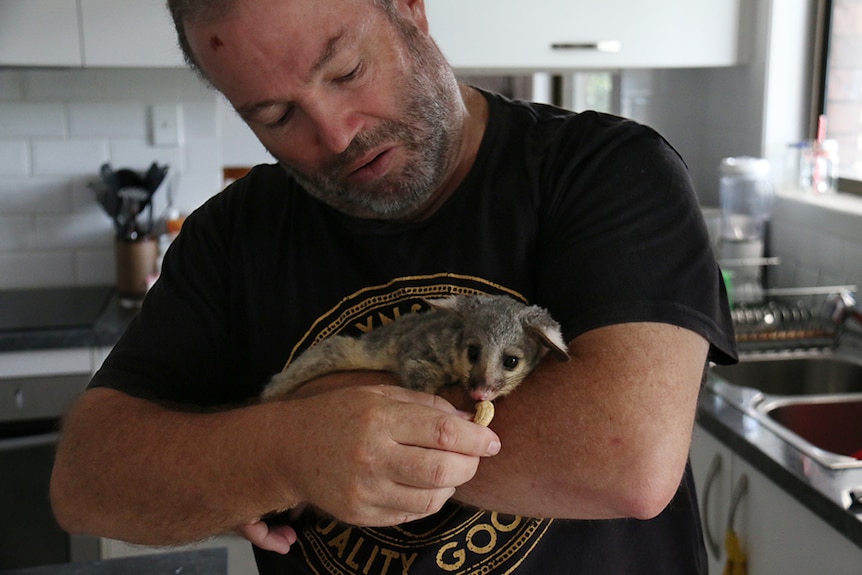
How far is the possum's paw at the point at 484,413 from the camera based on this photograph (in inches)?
34.8

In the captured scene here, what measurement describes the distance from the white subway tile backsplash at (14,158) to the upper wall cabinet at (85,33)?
18.0 inches

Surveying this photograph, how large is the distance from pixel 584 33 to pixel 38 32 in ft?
5.50

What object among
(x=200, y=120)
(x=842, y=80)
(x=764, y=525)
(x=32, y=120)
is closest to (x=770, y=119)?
(x=842, y=80)

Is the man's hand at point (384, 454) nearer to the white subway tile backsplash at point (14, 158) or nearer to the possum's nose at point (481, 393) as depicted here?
the possum's nose at point (481, 393)

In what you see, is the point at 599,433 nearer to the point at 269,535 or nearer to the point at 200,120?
the point at 269,535

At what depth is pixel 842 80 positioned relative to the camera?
2.73 m

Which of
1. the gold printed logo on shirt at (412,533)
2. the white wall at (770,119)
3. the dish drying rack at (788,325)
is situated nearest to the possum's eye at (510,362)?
the gold printed logo on shirt at (412,533)

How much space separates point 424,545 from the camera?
102cm

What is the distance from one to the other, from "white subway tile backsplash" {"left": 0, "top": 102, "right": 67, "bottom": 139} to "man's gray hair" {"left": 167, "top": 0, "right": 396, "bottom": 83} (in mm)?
2087

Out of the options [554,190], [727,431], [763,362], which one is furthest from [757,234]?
[554,190]

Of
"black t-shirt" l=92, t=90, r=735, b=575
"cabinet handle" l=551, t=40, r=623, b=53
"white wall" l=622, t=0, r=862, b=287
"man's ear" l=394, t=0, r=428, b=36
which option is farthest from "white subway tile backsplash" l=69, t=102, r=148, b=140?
"man's ear" l=394, t=0, r=428, b=36

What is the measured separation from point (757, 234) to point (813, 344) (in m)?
0.49

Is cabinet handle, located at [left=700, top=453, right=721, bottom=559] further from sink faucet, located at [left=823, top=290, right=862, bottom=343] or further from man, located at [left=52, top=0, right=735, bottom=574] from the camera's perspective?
man, located at [left=52, top=0, right=735, bottom=574]

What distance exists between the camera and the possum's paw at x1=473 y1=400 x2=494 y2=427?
0.88 meters
